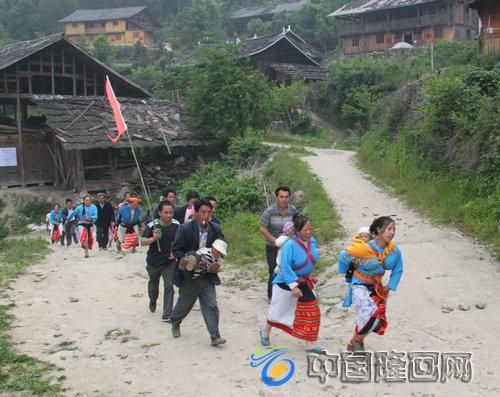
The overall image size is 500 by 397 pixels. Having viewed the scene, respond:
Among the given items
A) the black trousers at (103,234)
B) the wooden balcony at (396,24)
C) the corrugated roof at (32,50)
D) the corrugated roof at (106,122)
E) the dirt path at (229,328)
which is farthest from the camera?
the wooden balcony at (396,24)

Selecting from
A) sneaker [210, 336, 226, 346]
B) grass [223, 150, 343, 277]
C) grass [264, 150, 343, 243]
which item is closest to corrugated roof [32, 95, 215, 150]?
grass [264, 150, 343, 243]

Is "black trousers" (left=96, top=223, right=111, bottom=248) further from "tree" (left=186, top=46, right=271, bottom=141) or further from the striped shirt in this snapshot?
"tree" (left=186, top=46, right=271, bottom=141)

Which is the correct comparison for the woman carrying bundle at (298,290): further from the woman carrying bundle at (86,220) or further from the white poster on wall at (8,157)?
the white poster on wall at (8,157)

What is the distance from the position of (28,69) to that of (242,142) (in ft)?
29.0

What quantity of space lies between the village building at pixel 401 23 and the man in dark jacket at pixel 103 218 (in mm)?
31344

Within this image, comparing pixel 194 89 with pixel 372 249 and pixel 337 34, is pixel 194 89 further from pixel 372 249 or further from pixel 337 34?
pixel 337 34

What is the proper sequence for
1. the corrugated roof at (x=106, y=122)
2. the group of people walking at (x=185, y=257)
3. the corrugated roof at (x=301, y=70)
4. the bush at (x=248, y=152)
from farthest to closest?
the corrugated roof at (x=301, y=70) < the bush at (x=248, y=152) < the corrugated roof at (x=106, y=122) < the group of people walking at (x=185, y=257)

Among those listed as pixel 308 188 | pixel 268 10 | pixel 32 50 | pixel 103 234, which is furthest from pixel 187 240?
pixel 268 10

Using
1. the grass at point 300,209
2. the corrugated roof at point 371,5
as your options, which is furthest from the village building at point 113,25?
the grass at point 300,209

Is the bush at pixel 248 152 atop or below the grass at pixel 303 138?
below

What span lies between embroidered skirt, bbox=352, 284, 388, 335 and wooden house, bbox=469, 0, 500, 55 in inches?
549

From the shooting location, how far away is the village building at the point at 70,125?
2081 cm

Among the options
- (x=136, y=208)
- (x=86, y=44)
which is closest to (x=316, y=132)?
A: (x=136, y=208)

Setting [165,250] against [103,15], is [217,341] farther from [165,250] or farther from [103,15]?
[103,15]
